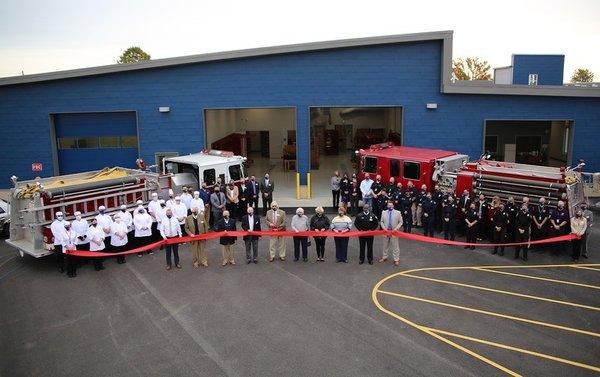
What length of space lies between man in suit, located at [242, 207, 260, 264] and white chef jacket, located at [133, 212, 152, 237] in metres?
2.96

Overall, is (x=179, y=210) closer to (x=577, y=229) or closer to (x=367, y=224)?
(x=367, y=224)

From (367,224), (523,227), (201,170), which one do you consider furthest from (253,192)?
(523,227)

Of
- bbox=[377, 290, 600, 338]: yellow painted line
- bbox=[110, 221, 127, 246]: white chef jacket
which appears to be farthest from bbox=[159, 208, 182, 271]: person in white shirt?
bbox=[377, 290, 600, 338]: yellow painted line

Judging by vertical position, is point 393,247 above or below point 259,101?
below

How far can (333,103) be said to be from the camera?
2423 cm

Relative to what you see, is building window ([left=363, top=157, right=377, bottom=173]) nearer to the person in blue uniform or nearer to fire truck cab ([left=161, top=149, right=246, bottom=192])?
the person in blue uniform

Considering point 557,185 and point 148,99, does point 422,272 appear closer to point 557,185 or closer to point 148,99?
point 557,185

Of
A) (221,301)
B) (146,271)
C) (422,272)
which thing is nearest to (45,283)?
(146,271)

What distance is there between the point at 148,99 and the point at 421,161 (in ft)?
47.7

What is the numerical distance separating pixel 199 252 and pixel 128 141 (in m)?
14.5

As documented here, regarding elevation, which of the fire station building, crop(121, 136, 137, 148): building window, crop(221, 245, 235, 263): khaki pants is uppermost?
the fire station building

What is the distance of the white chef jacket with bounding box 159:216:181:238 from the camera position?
13.6 m

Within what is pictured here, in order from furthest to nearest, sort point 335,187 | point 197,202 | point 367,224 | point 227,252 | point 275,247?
point 335,187
point 197,202
point 275,247
point 227,252
point 367,224

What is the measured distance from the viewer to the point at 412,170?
59.1 ft
